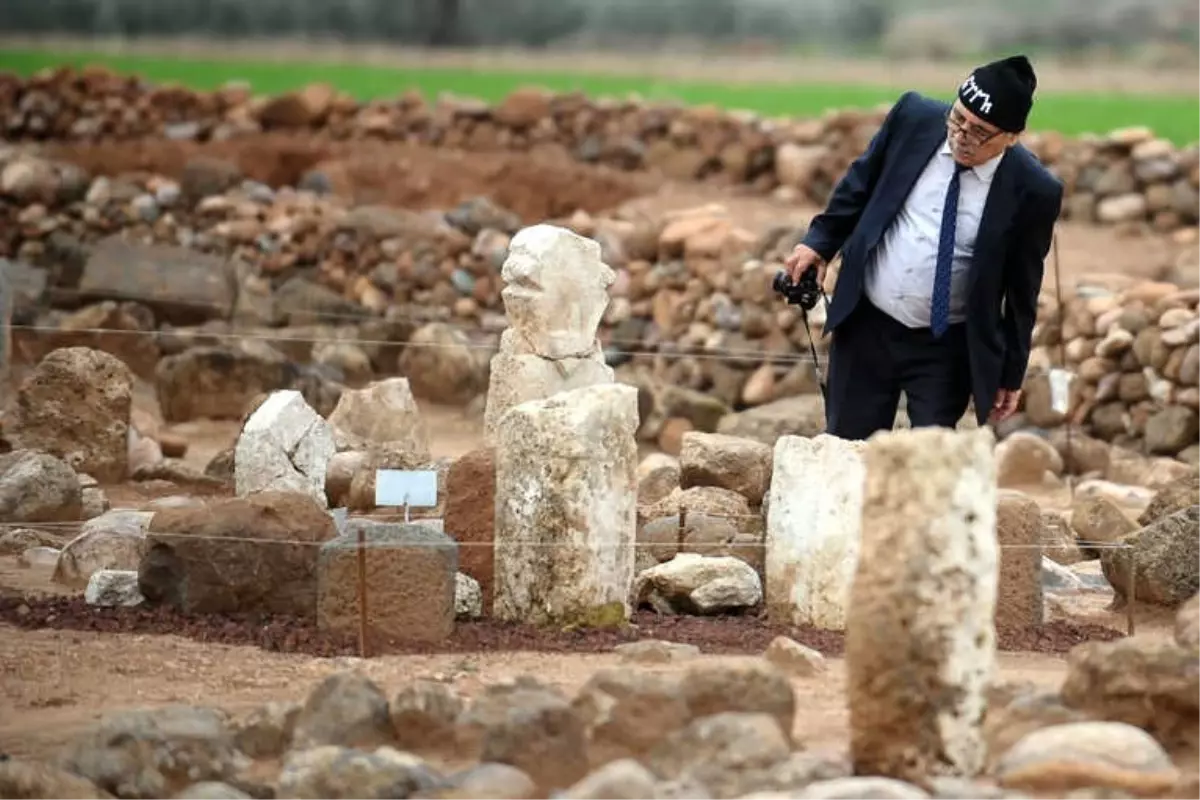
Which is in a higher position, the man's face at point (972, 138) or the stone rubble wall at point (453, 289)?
→ the man's face at point (972, 138)

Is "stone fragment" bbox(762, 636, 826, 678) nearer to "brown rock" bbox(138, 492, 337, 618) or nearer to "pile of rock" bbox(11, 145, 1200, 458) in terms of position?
"brown rock" bbox(138, 492, 337, 618)

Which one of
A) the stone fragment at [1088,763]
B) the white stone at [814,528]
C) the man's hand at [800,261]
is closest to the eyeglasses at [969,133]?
the man's hand at [800,261]

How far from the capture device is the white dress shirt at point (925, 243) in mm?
9555

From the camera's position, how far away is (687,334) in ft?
58.4

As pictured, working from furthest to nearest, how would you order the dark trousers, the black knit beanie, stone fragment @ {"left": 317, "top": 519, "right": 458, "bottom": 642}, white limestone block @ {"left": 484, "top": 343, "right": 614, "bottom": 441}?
white limestone block @ {"left": 484, "top": 343, "right": 614, "bottom": 441} → the dark trousers → the black knit beanie → stone fragment @ {"left": 317, "top": 519, "right": 458, "bottom": 642}

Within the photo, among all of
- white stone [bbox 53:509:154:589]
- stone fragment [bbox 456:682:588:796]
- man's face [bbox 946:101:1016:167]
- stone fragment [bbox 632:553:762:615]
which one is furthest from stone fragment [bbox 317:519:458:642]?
man's face [bbox 946:101:1016:167]

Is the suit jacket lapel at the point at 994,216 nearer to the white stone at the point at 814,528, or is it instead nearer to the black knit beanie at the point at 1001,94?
the black knit beanie at the point at 1001,94

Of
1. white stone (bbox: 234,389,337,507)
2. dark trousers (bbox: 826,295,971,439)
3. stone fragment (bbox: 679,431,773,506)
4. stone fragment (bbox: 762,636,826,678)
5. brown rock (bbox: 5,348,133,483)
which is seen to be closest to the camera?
stone fragment (bbox: 762,636,826,678)

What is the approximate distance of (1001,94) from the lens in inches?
362

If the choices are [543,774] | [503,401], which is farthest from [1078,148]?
[543,774]

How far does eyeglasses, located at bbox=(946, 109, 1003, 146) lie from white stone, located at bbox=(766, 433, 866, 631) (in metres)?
1.14

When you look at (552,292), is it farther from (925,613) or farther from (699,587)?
(925,613)

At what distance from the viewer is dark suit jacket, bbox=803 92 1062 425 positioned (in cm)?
949

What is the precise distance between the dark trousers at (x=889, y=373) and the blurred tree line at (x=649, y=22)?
14.3 m
